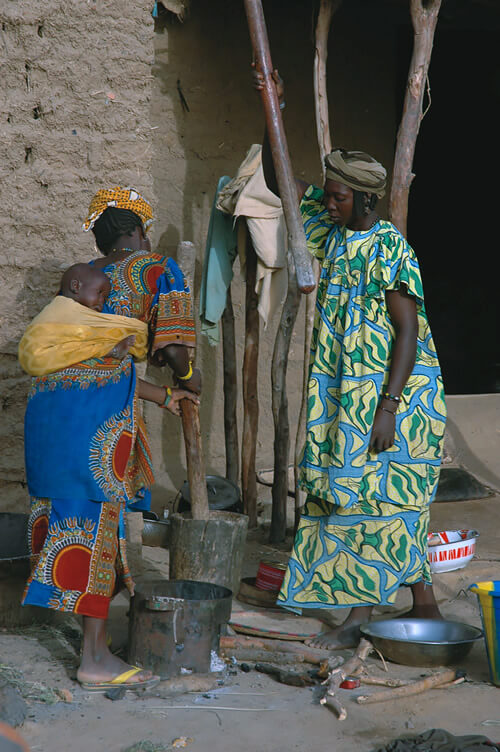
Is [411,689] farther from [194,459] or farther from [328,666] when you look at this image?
[194,459]

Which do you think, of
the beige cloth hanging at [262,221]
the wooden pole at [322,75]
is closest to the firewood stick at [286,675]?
the beige cloth hanging at [262,221]

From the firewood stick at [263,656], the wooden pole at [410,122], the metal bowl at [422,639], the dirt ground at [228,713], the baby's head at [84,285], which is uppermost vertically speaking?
the wooden pole at [410,122]

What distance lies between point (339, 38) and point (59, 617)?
4.37 m

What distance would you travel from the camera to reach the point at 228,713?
9.51 ft

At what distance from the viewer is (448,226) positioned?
890 centimetres

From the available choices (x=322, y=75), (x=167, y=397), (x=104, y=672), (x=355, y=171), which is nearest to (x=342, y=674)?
(x=104, y=672)

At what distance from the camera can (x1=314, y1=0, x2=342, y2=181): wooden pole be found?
16.0ft

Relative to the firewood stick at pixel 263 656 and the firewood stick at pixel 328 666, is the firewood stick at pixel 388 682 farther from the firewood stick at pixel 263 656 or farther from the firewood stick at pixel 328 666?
the firewood stick at pixel 263 656

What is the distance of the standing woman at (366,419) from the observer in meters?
3.46

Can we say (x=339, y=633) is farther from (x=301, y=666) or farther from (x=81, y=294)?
(x=81, y=294)

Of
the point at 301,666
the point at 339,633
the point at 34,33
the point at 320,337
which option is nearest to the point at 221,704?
the point at 301,666

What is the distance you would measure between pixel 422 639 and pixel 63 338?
64.5 inches

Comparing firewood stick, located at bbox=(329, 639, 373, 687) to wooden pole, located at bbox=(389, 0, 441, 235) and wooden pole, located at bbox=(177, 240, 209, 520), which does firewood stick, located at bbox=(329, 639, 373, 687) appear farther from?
wooden pole, located at bbox=(389, 0, 441, 235)

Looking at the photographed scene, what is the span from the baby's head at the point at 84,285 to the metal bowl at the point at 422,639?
1.51 meters
